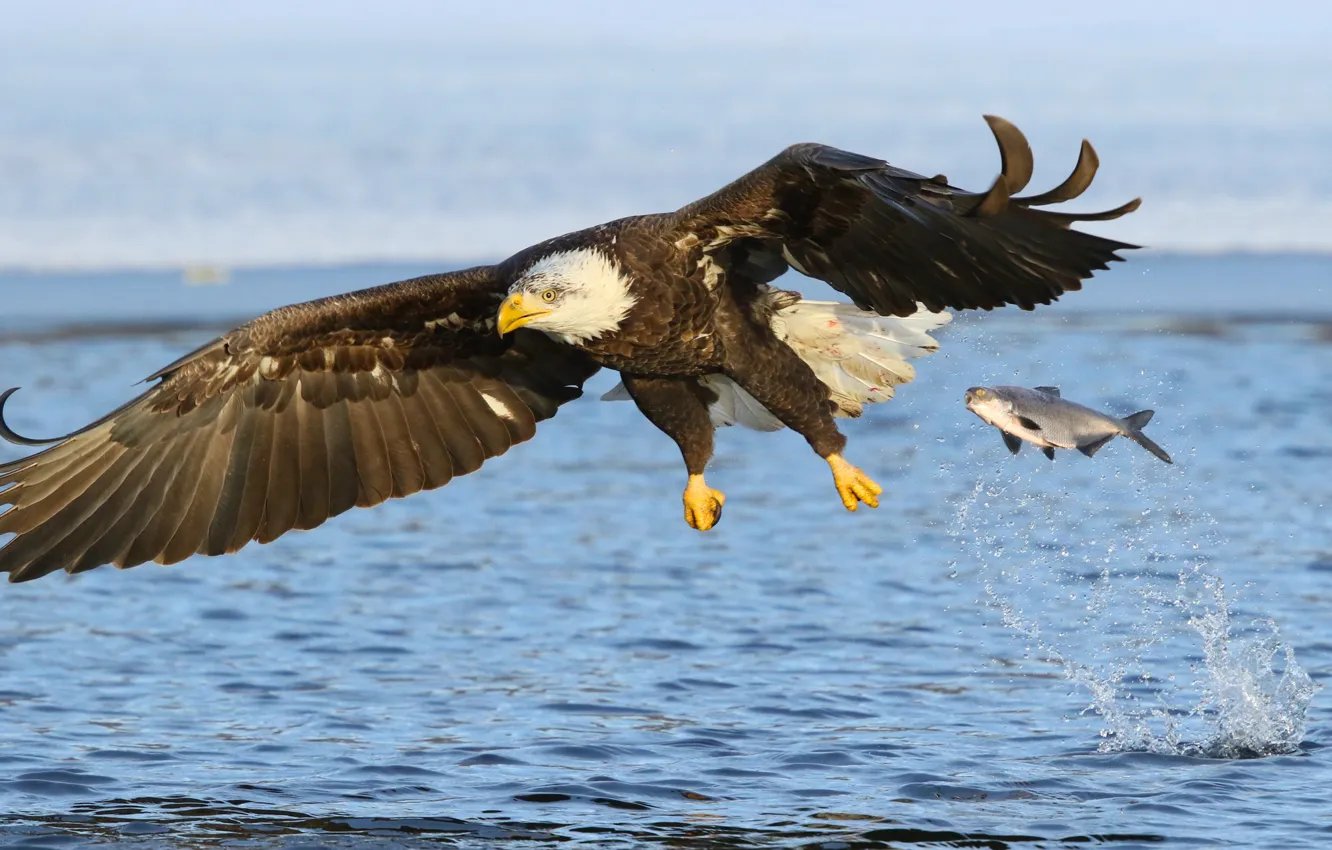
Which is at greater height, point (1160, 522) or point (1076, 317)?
point (1076, 317)

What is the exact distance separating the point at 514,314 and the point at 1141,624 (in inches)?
128

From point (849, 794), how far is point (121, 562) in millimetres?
2505

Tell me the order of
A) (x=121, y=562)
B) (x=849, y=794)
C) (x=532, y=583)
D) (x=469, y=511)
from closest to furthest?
1. (x=849, y=794)
2. (x=121, y=562)
3. (x=532, y=583)
4. (x=469, y=511)

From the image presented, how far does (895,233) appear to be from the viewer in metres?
5.54

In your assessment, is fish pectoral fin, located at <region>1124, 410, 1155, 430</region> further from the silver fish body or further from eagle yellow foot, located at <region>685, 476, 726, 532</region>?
eagle yellow foot, located at <region>685, 476, 726, 532</region>

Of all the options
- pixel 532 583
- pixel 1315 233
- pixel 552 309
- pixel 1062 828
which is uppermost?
pixel 1315 233

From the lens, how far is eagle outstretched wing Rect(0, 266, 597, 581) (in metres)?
6.41

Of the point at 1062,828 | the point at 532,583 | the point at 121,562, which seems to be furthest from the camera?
the point at 532,583

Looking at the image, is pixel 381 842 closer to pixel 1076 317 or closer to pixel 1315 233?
pixel 1076 317

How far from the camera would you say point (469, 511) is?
34.8ft

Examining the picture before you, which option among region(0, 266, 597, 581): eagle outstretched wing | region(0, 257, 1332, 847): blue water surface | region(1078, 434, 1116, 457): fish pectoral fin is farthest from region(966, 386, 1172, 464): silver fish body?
region(0, 266, 597, 581): eagle outstretched wing

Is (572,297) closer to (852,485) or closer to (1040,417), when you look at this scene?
(852,485)

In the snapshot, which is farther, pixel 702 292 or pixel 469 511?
pixel 469 511

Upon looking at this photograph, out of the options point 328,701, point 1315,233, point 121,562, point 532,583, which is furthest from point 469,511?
point 1315,233
